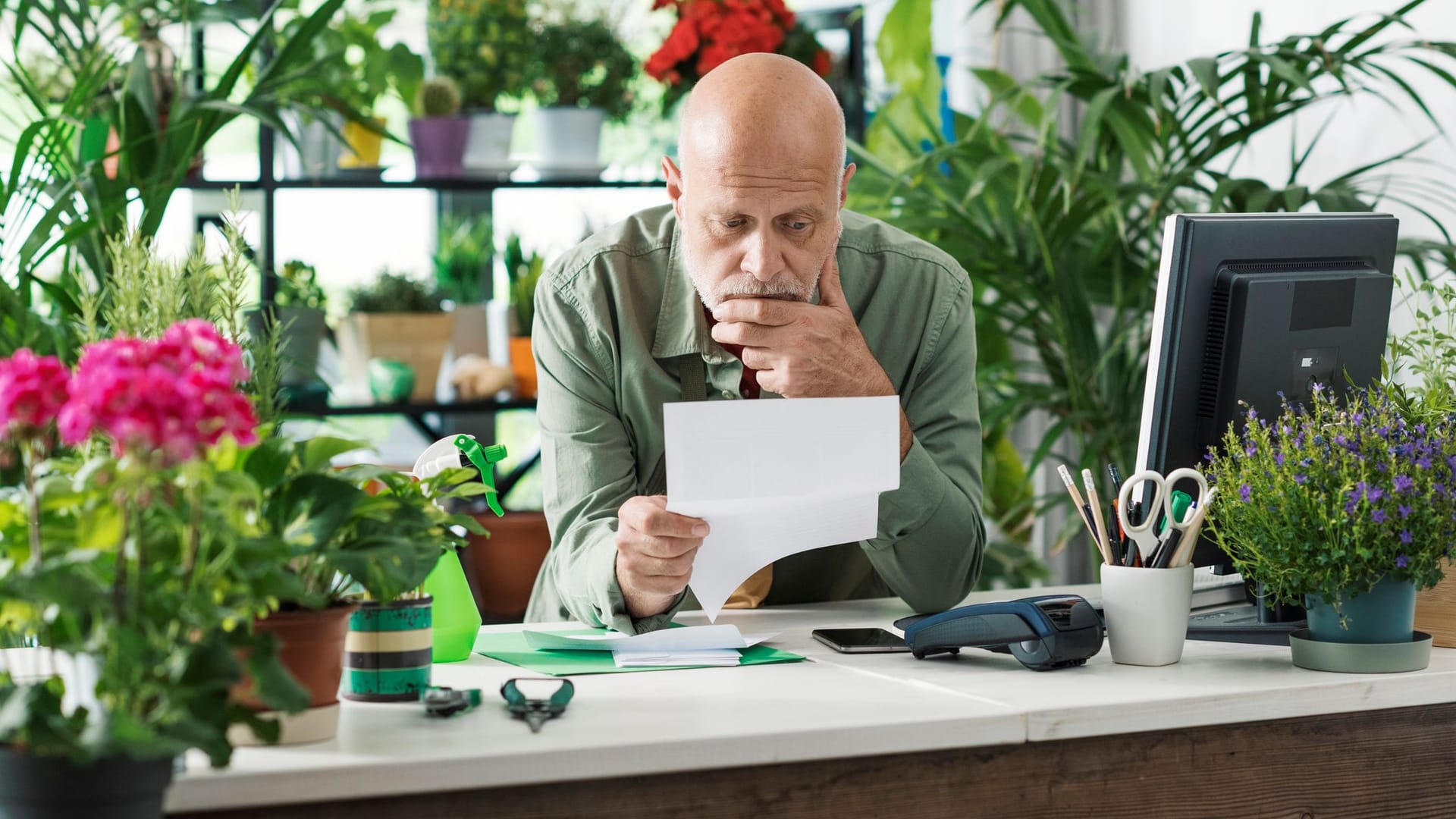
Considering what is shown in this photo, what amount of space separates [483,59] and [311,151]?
1.36ft

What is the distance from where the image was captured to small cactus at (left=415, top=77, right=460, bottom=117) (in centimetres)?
294

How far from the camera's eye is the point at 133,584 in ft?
2.68

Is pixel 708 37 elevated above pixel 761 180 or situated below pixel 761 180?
above

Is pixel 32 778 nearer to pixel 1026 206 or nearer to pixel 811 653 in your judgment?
pixel 811 653

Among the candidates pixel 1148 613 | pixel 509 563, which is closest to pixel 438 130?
pixel 509 563

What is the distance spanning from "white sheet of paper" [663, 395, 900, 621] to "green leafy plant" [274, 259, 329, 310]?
176 centimetres

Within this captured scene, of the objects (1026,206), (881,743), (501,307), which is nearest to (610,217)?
(501,307)

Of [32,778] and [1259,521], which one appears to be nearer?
[32,778]

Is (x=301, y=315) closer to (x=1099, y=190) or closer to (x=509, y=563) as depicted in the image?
(x=509, y=563)

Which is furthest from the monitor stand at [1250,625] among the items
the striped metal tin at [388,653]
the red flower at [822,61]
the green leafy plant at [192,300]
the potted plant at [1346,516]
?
the red flower at [822,61]

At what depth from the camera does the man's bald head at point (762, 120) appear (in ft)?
5.10

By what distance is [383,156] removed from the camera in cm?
317

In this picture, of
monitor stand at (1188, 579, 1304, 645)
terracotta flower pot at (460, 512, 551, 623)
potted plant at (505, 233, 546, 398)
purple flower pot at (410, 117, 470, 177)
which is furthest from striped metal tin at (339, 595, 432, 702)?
purple flower pot at (410, 117, 470, 177)

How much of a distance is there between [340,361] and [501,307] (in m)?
0.36
